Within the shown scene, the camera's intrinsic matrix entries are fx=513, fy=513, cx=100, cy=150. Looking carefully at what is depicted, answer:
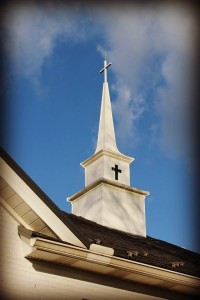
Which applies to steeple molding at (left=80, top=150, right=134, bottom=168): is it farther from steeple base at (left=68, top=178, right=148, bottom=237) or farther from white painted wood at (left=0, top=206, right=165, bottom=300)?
white painted wood at (left=0, top=206, right=165, bottom=300)

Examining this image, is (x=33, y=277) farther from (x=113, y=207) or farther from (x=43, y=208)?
(x=113, y=207)

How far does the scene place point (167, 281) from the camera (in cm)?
902

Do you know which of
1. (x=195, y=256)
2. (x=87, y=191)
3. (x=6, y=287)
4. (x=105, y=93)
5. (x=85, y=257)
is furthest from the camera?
(x=105, y=93)

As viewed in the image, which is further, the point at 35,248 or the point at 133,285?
the point at 133,285

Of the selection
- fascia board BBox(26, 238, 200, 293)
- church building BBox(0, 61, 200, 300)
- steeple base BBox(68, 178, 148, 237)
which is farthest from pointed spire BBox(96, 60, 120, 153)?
fascia board BBox(26, 238, 200, 293)

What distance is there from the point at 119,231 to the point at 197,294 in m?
5.21

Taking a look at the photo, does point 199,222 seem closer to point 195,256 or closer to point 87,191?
point 195,256

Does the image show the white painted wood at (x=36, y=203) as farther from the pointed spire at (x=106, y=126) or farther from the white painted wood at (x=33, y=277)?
the pointed spire at (x=106, y=126)

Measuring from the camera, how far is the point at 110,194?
1530 cm

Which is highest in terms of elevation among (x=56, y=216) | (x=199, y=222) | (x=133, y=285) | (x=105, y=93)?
(x=105, y=93)

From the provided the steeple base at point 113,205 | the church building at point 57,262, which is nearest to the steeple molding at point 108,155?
the steeple base at point 113,205

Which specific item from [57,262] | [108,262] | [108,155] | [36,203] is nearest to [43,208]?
[36,203]

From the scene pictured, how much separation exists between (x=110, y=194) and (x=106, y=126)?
9.19ft

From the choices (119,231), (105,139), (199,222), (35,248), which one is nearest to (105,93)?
(105,139)
